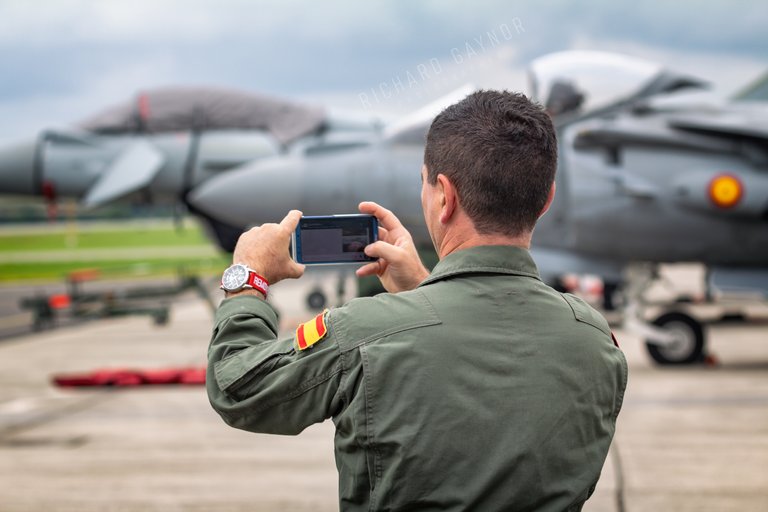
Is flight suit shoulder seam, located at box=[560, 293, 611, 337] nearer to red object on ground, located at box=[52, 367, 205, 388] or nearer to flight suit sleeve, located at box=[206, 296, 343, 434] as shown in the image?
flight suit sleeve, located at box=[206, 296, 343, 434]

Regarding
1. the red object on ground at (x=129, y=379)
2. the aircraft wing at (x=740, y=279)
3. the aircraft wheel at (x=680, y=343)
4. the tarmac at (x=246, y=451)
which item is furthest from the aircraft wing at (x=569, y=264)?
the red object on ground at (x=129, y=379)

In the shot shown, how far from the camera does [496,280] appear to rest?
4.85 ft

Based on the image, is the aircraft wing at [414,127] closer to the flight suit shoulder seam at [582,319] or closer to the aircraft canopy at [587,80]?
the aircraft canopy at [587,80]

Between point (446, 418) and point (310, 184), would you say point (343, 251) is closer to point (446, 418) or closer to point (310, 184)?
point (446, 418)

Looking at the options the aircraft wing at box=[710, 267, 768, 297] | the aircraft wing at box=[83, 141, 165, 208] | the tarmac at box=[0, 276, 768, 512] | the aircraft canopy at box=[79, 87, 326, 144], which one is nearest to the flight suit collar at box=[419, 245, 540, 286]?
the tarmac at box=[0, 276, 768, 512]

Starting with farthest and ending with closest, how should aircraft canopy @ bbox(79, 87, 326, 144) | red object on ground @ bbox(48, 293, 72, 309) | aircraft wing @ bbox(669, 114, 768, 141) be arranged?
aircraft canopy @ bbox(79, 87, 326, 144), red object on ground @ bbox(48, 293, 72, 309), aircraft wing @ bbox(669, 114, 768, 141)

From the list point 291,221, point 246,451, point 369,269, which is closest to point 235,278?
point 291,221

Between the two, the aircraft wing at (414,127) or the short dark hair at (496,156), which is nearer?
the short dark hair at (496,156)

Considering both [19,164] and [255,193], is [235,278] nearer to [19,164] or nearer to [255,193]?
[255,193]

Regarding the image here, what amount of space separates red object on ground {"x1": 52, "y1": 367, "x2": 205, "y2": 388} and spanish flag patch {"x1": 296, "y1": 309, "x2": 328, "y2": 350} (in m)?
6.21

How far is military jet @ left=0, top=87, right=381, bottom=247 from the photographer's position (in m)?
11.4

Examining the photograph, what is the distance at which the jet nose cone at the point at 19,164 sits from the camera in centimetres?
1143

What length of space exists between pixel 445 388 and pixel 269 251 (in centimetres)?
44

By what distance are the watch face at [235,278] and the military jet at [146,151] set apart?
9700 millimetres
